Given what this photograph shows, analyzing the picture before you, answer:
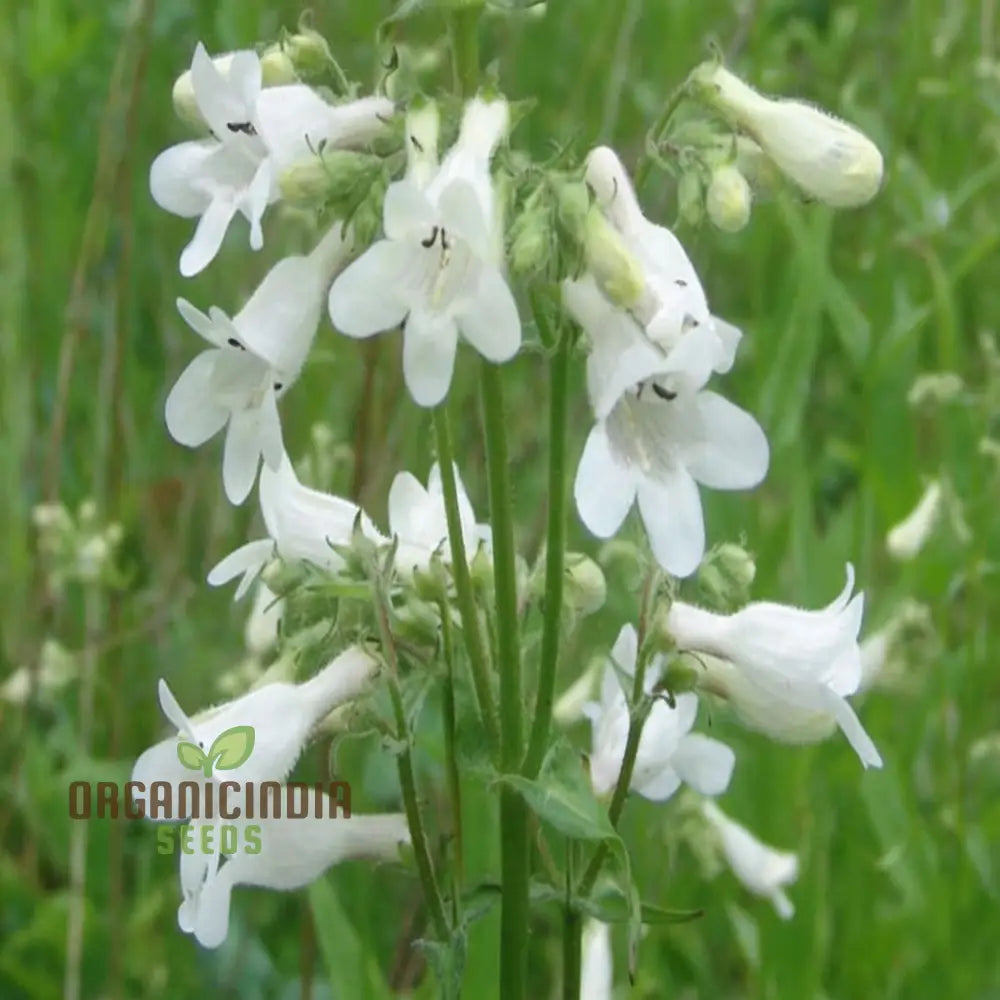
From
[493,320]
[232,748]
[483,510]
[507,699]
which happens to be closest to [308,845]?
[232,748]

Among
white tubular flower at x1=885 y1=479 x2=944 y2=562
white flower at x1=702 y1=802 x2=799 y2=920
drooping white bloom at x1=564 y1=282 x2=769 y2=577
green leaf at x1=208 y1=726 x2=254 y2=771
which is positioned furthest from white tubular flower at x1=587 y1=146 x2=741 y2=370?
white tubular flower at x1=885 y1=479 x2=944 y2=562

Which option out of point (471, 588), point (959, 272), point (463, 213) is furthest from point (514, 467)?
point (463, 213)

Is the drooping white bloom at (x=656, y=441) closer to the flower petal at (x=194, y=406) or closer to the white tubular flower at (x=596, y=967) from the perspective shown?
the flower petal at (x=194, y=406)

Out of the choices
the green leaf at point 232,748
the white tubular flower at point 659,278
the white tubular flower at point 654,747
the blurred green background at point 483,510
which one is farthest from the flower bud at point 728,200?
the blurred green background at point 483,510

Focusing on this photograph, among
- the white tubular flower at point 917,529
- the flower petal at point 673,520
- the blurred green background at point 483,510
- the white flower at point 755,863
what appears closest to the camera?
the flower petal at point 673,520

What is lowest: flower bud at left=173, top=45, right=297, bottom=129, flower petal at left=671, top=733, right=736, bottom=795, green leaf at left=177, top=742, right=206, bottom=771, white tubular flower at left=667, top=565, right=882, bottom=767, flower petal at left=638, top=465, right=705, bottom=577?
flower petal at left=671, top=733, right=736, bottom=795

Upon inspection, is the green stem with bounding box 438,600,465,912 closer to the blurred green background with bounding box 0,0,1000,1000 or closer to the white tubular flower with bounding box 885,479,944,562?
the blurred green background with bounding box 0,0,1000,1000

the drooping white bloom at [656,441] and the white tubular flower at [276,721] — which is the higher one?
the drooping white bloom at [656,441]
